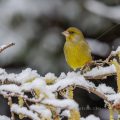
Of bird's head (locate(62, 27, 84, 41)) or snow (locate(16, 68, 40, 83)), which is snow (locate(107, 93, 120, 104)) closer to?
snow (locate(16, 68, 40, 83))

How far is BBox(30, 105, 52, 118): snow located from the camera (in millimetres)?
612

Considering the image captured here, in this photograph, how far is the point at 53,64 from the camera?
321cm

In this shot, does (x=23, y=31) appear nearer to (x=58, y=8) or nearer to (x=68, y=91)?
(x=58, y=8)

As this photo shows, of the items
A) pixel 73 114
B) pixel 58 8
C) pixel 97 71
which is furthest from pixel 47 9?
pixel 73 114

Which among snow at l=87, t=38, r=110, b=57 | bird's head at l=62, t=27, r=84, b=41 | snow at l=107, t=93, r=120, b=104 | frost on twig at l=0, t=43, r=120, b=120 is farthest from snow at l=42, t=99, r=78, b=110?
snow at l=87, t=38, r=110, b=57

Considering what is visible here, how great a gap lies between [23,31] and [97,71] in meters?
2.51

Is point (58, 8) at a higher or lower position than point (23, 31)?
higher

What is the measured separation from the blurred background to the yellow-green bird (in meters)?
1.53

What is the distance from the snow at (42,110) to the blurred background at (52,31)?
248cm

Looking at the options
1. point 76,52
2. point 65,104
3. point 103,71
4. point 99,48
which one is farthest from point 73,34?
point 99,48

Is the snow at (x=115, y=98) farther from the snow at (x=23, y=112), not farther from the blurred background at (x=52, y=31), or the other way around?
the blurred background at (x=52, y=31)

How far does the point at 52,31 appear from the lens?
340 cm

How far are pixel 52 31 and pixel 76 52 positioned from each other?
1.94 meters

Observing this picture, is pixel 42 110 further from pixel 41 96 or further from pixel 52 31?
pixel 52 31
